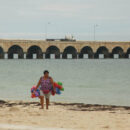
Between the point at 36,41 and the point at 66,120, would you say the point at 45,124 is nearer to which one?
the point at 66,120

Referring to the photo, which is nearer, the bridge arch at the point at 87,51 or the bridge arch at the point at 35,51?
the bridge arch at the point at 35,51

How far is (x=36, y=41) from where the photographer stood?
336 feet

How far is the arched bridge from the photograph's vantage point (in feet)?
332

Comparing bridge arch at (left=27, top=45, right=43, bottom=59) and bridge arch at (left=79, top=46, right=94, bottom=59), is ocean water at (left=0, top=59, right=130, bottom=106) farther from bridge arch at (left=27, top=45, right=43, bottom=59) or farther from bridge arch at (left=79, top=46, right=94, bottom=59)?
bridge arch at (left=79, top=46, right=94, bottom=59)

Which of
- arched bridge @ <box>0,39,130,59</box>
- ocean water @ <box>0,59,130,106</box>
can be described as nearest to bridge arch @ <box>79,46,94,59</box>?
arched bridge @ <box>0,39,130,59</box>

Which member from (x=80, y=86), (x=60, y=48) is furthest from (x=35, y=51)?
(x=80, y=86)

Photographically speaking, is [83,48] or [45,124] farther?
[83,48]

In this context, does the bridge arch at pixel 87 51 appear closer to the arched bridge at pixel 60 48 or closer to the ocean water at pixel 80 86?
the arched bridge at pixel 60 48

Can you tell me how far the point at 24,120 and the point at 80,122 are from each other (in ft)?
5.24

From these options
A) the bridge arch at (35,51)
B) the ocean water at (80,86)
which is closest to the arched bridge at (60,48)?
the bridge arch at (35,51)

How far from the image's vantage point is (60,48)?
106m

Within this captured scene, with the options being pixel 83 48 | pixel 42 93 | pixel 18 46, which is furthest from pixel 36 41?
pixel 42 93

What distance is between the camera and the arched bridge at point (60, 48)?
101250 mm

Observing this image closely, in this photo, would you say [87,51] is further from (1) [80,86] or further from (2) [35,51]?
(1) [80,86]
